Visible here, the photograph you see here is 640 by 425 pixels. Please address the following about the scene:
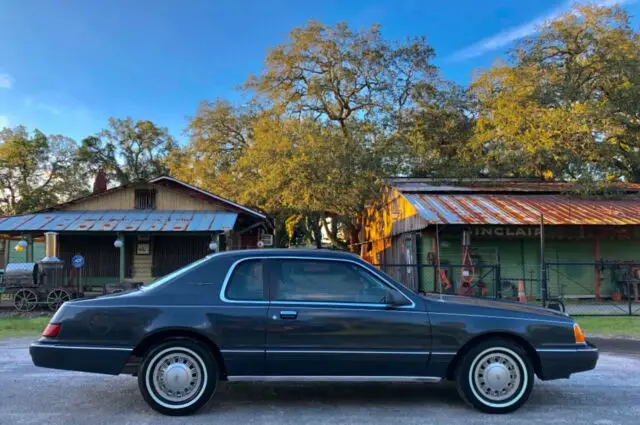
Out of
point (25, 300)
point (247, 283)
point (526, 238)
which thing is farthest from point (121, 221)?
point (247, 283)

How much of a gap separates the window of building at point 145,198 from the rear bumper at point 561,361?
1824cm

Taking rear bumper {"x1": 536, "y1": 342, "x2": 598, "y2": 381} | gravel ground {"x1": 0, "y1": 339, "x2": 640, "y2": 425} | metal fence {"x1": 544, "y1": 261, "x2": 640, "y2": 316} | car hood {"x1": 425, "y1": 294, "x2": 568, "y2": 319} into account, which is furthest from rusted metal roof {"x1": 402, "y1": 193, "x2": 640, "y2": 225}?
rear bumper {"x1": 536, "y1": 342, "x2": 598, "y2": 381}

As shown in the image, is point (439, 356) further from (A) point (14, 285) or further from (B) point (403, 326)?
(A) point (14, 285)

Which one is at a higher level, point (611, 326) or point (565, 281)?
point (565, 281)

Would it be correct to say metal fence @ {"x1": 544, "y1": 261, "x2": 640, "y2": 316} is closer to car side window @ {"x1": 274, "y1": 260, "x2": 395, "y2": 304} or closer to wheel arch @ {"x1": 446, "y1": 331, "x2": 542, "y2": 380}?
wheel arch @ {"x1": 446, "y1": 331, "x2": 542, "y2": 380}

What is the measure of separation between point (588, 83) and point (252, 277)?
23.4 metres

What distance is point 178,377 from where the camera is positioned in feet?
16.0

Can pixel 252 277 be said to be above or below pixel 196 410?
above

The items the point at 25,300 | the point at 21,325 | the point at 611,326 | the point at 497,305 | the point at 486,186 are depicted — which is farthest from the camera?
the point at 486,186

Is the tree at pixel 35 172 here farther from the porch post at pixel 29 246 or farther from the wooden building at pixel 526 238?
the wooden building at pixel 526 238

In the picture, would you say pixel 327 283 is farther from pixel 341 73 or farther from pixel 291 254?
pixel 341 73

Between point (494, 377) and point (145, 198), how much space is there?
60.3 feet

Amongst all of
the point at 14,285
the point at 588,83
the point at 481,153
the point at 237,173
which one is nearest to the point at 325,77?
the point at 237,173

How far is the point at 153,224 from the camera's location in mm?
18562
